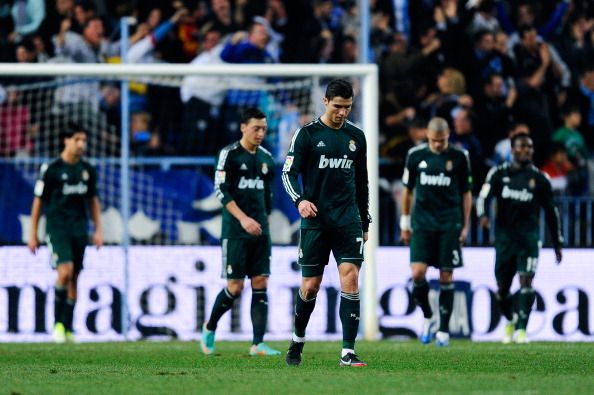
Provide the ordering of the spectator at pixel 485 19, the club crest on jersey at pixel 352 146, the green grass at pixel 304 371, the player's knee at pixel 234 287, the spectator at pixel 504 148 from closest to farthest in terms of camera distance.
Answer: the green grass at pixel 304 371 < the club crest on jersey at pixel 352 146 < the player's knee at pixel 234 287 < the spectator at pixel 504 148 < the spectator at pixel 485 19

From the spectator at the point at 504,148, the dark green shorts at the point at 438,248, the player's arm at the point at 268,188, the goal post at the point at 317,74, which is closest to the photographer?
the player's arm at the point at 268,188

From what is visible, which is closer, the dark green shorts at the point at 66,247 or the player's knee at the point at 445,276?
the player's knee at the point at 445,276

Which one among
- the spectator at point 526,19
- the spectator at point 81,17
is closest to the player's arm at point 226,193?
the spectator at point 81,17

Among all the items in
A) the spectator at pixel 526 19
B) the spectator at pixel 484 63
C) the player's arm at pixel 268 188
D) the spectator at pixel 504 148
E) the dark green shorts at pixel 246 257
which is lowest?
the dark green shorts at pixel 246 257

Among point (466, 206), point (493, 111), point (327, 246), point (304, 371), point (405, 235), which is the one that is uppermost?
point (493, 111)

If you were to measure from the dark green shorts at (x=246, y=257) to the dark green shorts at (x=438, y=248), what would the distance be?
244 cm

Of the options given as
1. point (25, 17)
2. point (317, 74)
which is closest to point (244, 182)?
point (317, 74)

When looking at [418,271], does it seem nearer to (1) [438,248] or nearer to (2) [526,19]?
(1) [438,248]

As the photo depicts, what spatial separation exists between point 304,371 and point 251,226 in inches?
89.3

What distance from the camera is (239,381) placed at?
9.25 meters

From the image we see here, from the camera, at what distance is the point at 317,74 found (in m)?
16.8

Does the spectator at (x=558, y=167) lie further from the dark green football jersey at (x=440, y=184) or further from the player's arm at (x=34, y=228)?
the player's arm at (x=34, y=228)

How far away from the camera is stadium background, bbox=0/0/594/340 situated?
16.9 meters

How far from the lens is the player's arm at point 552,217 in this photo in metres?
14.8
